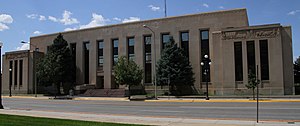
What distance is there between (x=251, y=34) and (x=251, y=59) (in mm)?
3362

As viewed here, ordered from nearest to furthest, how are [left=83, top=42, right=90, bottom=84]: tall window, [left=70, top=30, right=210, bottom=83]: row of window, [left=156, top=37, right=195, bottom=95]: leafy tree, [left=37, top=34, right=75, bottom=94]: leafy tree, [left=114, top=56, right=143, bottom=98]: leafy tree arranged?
[left=114, top=56, right=143, bottom=98]: leafy tree < [left=156, top=37, right=195, bottom=95]: leafy tree < [left=70, top=30, right=210, bottom=83]: row of window < [left=37, top=34, right=75, bottom=94]: leafy tree < [left=83, top=42, right=90, bottom=84]: tall window

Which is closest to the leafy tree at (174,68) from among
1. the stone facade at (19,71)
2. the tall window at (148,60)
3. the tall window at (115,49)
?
the tall window at (148,60)

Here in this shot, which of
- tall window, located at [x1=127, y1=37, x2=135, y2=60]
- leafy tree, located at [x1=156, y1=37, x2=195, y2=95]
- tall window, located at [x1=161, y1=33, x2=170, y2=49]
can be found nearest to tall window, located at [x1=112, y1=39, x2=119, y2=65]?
tall window, located at [x1=127, y1=37, x2=135, y2=60]

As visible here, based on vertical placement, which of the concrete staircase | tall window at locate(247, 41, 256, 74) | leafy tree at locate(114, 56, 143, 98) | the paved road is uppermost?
tall window at locate(247, 41, 256, 74)

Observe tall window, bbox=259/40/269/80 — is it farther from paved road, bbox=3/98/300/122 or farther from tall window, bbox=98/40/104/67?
tall window, bbox=98/40/104/67

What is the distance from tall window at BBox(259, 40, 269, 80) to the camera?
Result: 39.6 m

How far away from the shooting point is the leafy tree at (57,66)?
54.5m

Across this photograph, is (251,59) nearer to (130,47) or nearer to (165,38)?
(165,38)

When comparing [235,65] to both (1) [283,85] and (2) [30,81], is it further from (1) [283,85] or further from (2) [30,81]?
(2) [30,81]

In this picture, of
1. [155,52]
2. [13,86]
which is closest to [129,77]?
[155,52]

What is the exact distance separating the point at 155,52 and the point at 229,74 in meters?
13.3

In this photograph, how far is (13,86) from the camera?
63.2 m

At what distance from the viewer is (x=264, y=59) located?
131 feet

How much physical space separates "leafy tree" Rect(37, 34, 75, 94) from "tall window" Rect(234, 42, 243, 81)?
1249 inches
